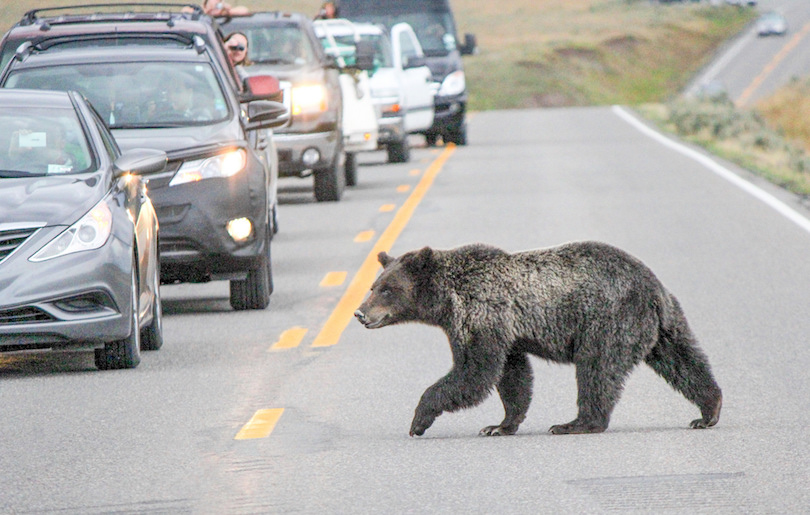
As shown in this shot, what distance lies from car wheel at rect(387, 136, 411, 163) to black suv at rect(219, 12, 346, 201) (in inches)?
248

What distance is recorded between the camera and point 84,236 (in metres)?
9.12

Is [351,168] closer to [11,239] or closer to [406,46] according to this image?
[406,46]

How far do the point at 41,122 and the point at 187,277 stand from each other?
6.36 ft

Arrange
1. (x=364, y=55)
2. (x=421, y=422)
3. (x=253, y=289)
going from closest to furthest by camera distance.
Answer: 1. (x=421, y=422)
2. (x=253, y=289)
3. (x=364, y=55)

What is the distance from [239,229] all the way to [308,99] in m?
7.36

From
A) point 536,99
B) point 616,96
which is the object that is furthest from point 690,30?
point 536,99

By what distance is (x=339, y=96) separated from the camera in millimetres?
19250

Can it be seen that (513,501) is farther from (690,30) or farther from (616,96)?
(690,30)

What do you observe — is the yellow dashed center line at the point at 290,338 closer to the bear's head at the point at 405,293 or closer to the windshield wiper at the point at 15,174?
the windshield wiper at the point at 15,174

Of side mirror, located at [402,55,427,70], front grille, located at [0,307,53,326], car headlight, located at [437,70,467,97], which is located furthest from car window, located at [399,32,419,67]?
front grille, located at [0,307,53,326]

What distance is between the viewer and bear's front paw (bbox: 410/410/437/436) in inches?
284

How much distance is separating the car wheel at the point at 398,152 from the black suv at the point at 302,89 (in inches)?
248

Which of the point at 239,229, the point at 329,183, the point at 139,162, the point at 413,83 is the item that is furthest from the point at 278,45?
the point at 139,162

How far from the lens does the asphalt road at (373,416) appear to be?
6312 millimetres
